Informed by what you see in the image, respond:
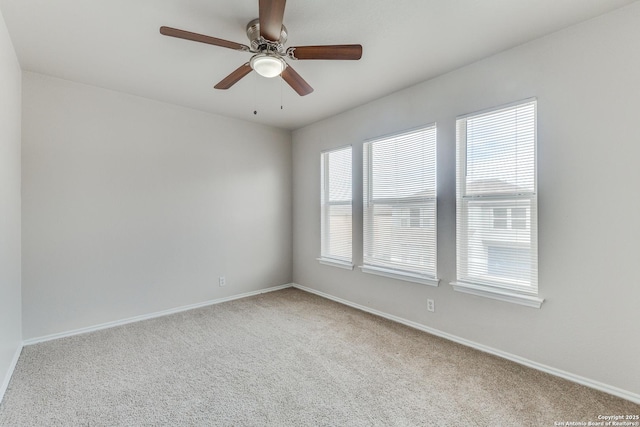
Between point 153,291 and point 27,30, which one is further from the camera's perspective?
point 153,291

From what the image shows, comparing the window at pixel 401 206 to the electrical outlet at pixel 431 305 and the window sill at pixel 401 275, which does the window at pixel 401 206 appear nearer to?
the window sill at pixel 401 275

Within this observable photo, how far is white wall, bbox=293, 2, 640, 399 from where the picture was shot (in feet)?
6.33

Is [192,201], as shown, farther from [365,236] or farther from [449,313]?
[449,313]

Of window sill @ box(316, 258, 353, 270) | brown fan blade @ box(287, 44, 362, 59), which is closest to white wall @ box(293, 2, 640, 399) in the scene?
window sill @ box(316, 258, 353, 270)

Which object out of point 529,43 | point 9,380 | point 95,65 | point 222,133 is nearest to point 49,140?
point 95,65

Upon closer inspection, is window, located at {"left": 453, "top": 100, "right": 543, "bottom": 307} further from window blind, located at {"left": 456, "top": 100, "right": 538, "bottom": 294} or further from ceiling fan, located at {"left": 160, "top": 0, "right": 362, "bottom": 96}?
ceiling fan, located at {"left": 160, "top": 0, "right": 362, "bottom": 96}

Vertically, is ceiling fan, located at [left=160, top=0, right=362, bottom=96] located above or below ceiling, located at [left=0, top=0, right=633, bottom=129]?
below

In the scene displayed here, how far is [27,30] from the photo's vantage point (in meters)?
2.15

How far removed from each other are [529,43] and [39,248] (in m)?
4.66

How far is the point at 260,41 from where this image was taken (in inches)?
74.5

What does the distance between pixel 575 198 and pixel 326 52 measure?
81.1 inches

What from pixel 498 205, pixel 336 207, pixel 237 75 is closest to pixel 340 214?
pixel 336 207

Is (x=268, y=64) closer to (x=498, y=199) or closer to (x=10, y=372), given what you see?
(x=498, y=199)

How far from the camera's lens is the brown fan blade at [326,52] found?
186 cm
